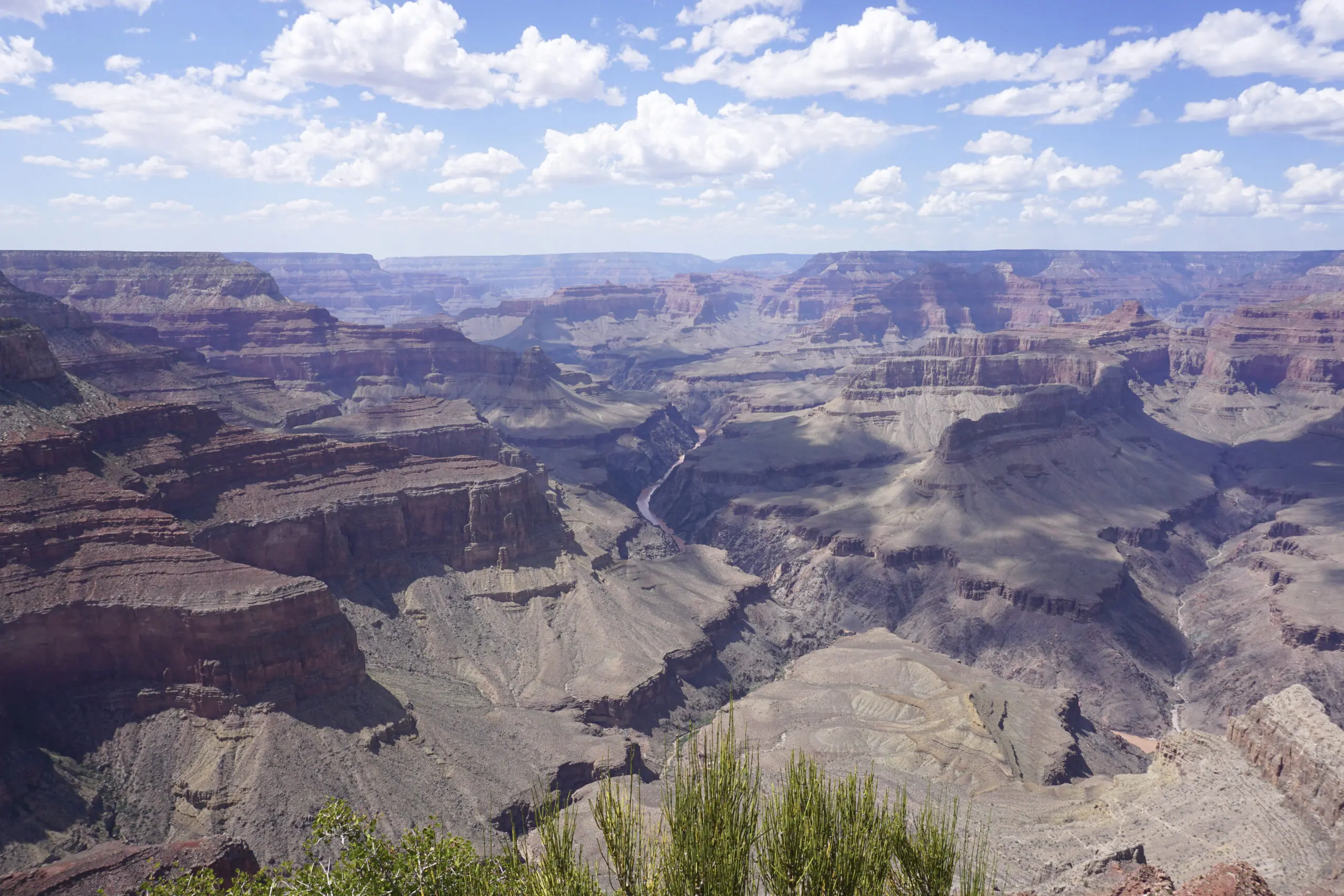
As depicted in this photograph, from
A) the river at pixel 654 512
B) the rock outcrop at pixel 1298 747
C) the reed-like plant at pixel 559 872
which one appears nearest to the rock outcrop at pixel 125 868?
the reed-like plant at pixel 559 872

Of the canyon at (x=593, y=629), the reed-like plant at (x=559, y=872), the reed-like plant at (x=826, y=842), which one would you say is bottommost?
the canyon at (x=593, y=629)

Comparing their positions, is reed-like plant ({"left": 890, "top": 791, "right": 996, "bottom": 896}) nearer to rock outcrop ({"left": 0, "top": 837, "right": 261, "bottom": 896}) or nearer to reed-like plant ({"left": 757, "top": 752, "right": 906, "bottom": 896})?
reed-like plant ({"left": 757, "top": 752, "right": 906, "bottom": 896})

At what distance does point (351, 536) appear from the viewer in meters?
91.7

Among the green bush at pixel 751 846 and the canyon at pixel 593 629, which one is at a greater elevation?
the green bush at pixel 751 846

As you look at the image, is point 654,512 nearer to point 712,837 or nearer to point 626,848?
point 626,848

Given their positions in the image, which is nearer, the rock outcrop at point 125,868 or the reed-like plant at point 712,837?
the reed-like plant at point 712,837

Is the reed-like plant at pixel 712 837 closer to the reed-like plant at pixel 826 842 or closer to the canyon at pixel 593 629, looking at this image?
the reed-like plant at pixel 826 842

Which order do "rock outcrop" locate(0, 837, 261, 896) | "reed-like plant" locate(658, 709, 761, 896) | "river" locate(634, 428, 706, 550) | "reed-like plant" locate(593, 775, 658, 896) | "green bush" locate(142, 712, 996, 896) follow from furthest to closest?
"river" locate(634, 428, 706, 550)
"rock outcrop" locate(0, 837, 261, 896)
"reed-like plant" locate(593, 775, 658, 896)
"green bush" locate(142, 712, 996, 896)
"reed-like plant" locate(658, 709, 761, 896)

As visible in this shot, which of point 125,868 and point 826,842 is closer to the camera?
point 826,842

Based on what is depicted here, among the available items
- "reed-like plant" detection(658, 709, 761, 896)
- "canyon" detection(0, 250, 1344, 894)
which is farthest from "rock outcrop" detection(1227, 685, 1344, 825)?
"reed-like plant" detection(658, 709, 761, 896)

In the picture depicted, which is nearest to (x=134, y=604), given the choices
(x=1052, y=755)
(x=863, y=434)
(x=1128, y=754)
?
(x=1052, y=755)

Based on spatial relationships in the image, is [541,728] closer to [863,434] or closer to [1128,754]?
[1128,754]

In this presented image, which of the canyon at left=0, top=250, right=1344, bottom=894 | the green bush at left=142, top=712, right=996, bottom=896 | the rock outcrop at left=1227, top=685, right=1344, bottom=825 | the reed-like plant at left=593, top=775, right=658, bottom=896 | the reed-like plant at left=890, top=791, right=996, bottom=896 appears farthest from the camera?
the canyon at left=0, top=250, right=1344, bottom=894

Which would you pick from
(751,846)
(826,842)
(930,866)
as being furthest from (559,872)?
(930,866)
